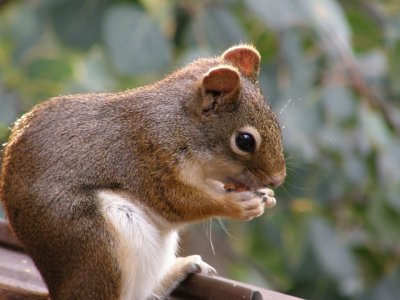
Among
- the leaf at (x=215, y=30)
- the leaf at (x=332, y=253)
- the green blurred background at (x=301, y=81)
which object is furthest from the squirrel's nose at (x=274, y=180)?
the leaf at (x=332, y=253)

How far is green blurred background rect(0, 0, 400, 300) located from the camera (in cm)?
420

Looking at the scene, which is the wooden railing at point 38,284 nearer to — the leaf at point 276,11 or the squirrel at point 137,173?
the squirrel at point 137,173

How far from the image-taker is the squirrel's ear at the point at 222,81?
2891mm

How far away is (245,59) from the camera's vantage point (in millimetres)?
3113

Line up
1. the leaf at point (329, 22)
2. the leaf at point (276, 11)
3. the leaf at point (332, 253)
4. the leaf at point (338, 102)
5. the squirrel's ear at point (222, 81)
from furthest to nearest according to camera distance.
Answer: the leaf at point (332, 253) → the leaf at point (338, 102) → the leaf at point (276, 11) → the leaf at point (329, 22) → the squirrel's ear at point (222, 81)

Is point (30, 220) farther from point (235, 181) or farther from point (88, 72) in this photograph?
point (88, 72)

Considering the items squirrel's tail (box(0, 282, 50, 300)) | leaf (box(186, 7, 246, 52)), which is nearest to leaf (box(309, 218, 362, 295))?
leaf (box(186, 7, 246, 52))

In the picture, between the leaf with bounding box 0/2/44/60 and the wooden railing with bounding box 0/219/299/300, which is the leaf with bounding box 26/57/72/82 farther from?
the wooden railing with bounding box 0/219/299/300

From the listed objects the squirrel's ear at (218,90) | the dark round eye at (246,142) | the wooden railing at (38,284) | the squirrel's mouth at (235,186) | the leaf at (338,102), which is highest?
the squirrel's ear at (218,90)

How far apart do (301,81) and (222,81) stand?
58.6 inches

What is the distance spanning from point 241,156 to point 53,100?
464 mm

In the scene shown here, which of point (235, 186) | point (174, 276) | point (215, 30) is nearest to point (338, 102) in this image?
point (215, 30)

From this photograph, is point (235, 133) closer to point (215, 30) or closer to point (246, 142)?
point (246, 142)

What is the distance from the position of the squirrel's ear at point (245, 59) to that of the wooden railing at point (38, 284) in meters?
0.54
